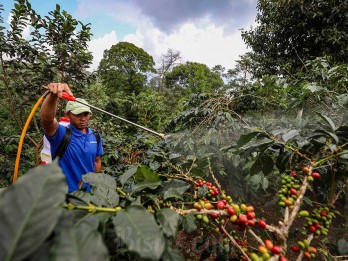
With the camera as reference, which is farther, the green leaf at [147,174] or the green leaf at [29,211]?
the green leaf at [147,174]

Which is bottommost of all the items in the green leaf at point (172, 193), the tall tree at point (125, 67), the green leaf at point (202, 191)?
the green leaf at point (202, 191)

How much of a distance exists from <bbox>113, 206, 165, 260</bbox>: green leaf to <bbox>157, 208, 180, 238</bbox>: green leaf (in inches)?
1.6

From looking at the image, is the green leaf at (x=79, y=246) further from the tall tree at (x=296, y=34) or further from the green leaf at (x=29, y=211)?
the tall tree at (x=296, y=34)

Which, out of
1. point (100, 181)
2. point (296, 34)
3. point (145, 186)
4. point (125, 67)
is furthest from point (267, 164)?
point (125, 67)

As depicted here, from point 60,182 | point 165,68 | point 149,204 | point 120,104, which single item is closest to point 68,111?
point 149,204

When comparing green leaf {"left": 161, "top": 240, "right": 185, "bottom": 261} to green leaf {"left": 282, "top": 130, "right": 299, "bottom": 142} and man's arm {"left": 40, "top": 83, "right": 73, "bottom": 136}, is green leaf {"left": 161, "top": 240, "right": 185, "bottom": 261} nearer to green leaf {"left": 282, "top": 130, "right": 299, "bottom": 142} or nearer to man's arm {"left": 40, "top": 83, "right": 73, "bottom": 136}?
green leaf {"left": 282, "top": 130, "right": 299, "bottom": 142}

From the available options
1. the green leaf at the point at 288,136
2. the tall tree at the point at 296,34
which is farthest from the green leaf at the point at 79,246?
the tall tree at the point at 296,34

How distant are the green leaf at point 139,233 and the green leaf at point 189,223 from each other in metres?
0.25

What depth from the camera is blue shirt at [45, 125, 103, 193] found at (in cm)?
194

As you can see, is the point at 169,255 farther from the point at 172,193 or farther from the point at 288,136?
the point at 288,136

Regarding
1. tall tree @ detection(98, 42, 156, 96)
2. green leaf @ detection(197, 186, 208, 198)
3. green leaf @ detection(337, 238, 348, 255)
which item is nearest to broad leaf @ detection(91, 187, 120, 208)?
green leaf @ detection(197, 186, 208, 198)

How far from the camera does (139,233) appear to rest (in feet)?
1.46

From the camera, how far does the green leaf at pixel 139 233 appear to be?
0.41 meters

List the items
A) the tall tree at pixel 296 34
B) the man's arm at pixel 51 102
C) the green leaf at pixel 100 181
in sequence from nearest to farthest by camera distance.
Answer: the green leaf at pixel 100 181, the man's arm at pixel 51 102, the tall tree at pixel 296 34
